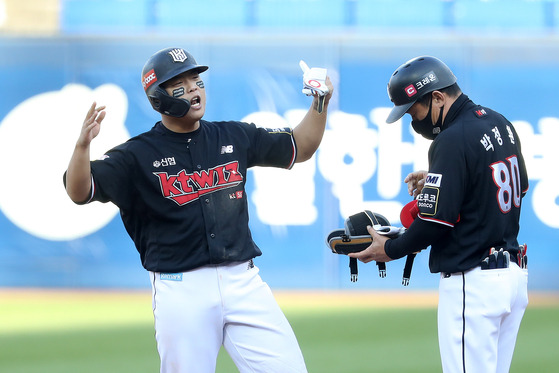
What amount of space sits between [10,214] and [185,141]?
26.5 feet

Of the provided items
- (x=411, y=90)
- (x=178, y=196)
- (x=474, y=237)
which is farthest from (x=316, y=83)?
(x=474, y=237)

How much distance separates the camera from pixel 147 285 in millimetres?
11391

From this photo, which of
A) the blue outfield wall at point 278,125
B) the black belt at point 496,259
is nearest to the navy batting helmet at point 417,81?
the black belt at point 496,259

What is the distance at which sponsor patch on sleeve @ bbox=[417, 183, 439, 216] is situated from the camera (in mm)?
3920

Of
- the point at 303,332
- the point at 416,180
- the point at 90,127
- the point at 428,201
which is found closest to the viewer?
the point at 90,127

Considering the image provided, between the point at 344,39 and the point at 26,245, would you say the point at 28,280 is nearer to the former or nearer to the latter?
the point at 26,245

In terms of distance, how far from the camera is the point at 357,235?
449 cm

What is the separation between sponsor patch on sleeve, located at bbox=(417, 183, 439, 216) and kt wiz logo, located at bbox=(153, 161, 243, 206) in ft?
3.19

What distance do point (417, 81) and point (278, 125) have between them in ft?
24.2

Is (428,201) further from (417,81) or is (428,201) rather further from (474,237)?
(417,81)

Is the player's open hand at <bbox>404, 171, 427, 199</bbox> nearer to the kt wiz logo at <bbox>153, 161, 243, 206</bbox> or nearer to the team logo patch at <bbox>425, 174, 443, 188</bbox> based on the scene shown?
the team logo patch at <bbox>425, 174, 443, 188</bbox>

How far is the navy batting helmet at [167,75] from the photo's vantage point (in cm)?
415

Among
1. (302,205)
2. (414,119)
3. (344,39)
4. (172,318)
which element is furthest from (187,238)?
(344,39)

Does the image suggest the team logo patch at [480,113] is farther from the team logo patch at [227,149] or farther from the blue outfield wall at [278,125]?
the blue outfield wall at [278,125]
